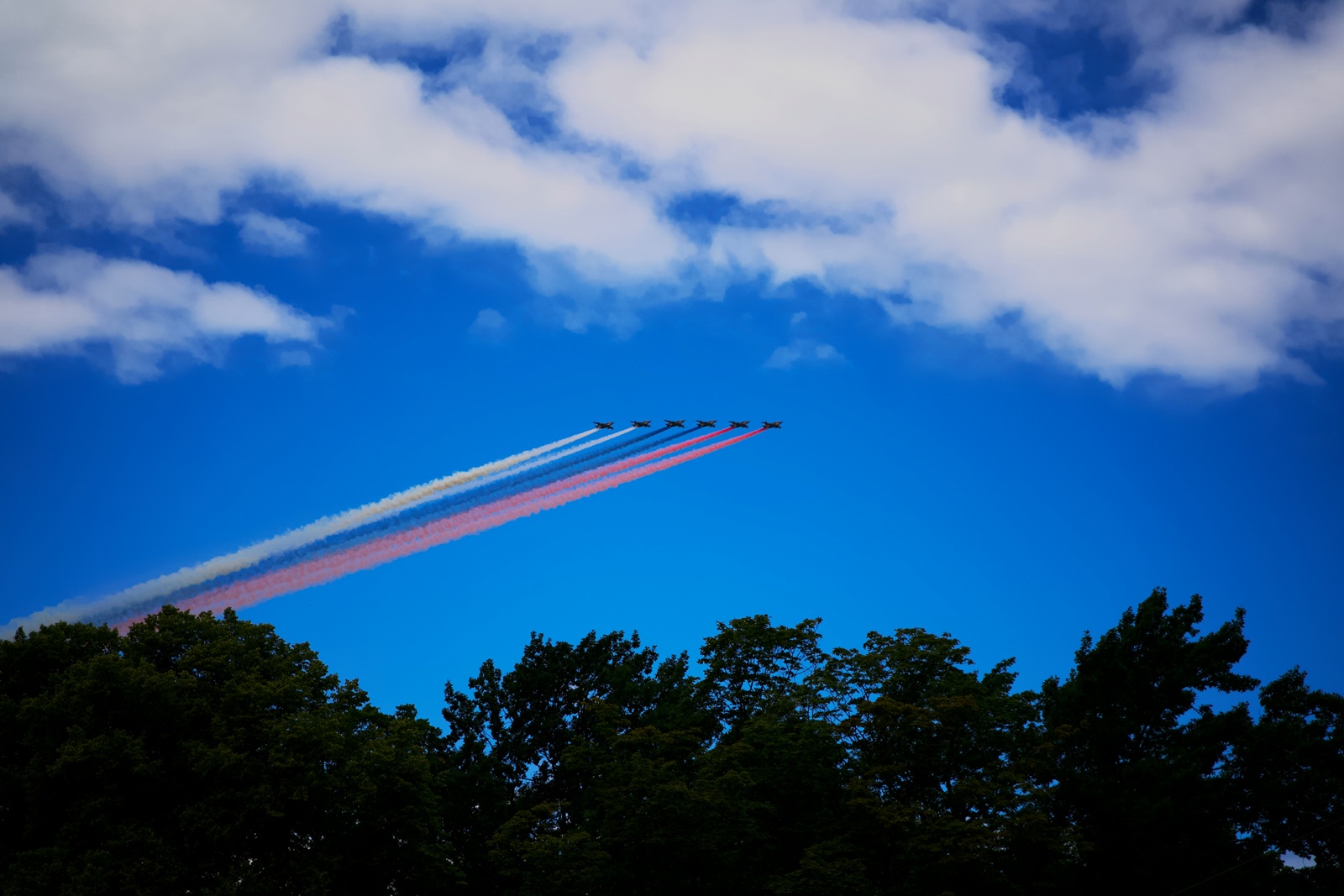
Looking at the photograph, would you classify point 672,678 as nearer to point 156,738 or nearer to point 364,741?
point 364,741

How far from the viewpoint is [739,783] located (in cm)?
3850

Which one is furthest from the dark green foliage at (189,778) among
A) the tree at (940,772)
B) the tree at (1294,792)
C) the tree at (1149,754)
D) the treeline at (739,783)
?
the tree at (1294,792)

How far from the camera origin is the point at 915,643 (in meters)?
44.3

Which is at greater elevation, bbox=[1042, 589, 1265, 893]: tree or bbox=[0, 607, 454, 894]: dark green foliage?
bbox=[0, 607, 454, 894]: dark green foliage

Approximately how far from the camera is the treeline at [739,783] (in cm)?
3612

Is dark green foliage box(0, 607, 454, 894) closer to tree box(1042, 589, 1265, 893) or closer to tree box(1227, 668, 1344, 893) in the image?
tree box(1042, 589, 1265, 893)

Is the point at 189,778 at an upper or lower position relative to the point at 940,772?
upper

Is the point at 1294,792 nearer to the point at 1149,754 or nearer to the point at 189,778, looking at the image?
the point at 1149,754

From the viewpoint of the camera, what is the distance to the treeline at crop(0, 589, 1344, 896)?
36125 millimetres

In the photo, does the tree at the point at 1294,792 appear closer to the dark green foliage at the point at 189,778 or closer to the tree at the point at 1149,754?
the tree at the point at 1149,754

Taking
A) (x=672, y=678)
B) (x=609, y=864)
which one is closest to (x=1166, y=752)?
(x=609, y=864)

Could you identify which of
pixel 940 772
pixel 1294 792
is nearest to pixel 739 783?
pixel 940 772

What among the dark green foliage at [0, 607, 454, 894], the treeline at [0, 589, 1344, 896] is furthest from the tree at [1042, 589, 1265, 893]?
the dark green foliage at [0, 607, 454, 894]

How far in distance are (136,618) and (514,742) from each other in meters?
17.0
